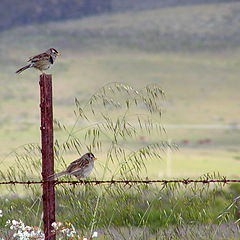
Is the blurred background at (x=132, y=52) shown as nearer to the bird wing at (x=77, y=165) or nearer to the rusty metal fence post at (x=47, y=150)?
the bird wing at (x=77, y=165)

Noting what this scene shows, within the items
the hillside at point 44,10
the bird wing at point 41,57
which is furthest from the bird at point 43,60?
the hillside at point 44,10

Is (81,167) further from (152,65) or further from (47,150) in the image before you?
(152,65)

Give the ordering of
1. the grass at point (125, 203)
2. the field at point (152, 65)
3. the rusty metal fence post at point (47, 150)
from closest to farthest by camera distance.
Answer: the rusty metal fence post at point (47, 150) < the grass at point (125, 203) < the field at point (152, 65)

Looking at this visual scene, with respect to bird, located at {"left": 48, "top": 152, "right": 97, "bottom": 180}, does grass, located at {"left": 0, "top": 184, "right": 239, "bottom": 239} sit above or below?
below

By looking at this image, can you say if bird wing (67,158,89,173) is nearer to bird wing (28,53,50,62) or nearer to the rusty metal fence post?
the rusty metal fence post

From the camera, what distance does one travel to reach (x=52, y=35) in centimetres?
5912

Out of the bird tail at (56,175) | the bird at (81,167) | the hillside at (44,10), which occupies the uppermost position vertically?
the hillside at (44,10)

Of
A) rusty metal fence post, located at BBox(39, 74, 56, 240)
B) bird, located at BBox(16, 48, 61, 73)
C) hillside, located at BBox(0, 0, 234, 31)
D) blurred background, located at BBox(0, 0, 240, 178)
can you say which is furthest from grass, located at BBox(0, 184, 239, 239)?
hillside, located at BBox(0, 0, 234, 31)

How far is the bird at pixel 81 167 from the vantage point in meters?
6.85

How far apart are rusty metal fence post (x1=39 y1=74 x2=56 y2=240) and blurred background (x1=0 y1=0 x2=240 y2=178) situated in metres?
41.9

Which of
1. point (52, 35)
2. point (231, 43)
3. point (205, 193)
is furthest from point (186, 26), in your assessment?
point (205, 193)

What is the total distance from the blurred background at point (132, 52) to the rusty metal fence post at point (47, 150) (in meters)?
41.9

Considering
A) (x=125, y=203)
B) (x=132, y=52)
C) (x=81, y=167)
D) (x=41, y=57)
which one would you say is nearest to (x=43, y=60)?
(x=41, y=57)

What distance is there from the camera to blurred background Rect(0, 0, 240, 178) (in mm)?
A: 51531
